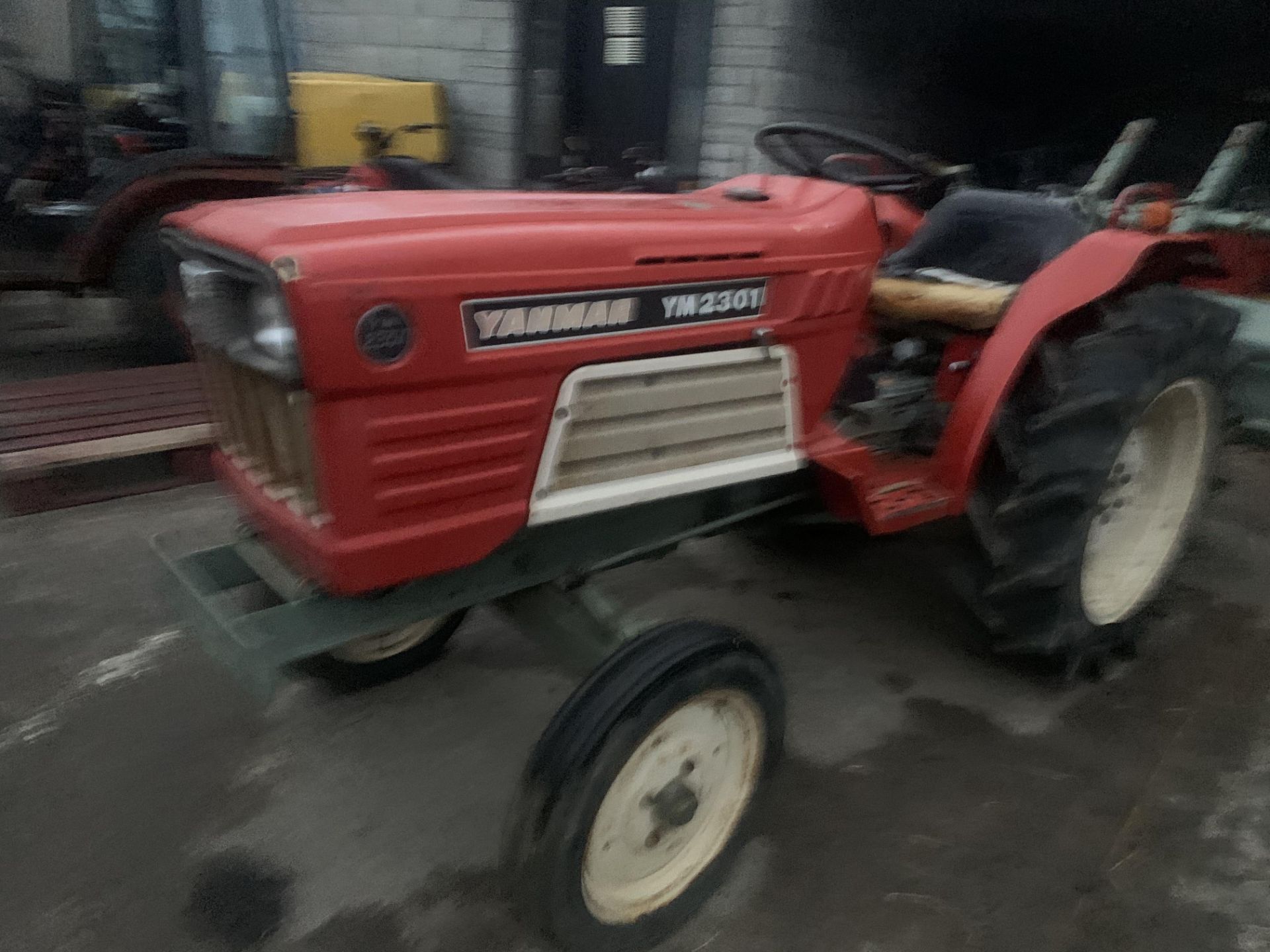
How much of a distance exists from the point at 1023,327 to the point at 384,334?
4.56 feet

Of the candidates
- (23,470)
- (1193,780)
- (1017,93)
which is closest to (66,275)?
(23,470)

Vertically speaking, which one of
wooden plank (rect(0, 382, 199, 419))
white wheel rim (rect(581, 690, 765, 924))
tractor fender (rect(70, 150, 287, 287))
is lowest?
wooden plank (rect(0, 382, 199, 419))

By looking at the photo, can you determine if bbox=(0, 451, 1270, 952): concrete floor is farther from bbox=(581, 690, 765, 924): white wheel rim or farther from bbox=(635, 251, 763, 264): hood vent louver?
bbox=(635, 251, 763, 264): hood vent louver

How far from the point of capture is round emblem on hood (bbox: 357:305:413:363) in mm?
1240

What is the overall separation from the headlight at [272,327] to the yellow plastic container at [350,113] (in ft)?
15.2

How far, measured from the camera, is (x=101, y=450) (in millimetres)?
3066

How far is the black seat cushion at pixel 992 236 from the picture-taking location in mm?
2332

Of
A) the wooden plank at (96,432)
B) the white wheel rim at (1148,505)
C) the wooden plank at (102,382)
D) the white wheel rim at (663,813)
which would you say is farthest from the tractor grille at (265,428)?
the wooden plank at (102,382)

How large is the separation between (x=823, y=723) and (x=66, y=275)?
158 inches

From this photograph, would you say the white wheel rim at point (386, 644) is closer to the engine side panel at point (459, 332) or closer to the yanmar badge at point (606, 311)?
the engine side panel at point (459, 332)

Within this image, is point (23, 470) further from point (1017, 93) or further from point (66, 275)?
point (1017, 93)

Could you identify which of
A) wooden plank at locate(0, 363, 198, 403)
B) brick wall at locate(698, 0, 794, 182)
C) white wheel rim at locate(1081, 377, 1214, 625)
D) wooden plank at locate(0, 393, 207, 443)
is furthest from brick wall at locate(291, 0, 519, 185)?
white wheel rim at locate(1081, 377, 1214, 625)

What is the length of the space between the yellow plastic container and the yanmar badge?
181 inches

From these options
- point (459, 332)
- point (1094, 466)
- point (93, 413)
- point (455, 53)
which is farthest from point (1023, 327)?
point (455, 53)
